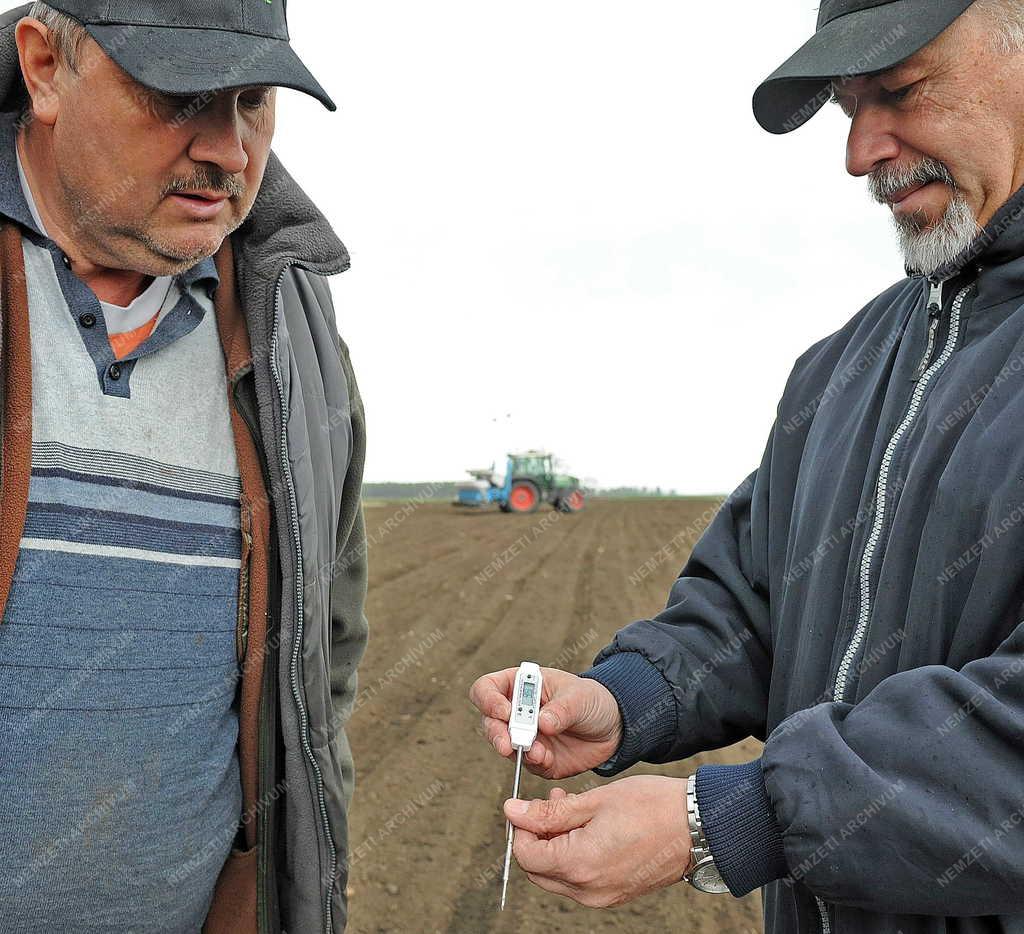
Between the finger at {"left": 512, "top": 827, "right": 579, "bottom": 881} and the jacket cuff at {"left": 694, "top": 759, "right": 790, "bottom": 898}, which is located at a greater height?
the jacket cuff at {"left": 694, "top": 759, "right": 790, "bottom": 898}

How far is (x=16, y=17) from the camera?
6.39 ft

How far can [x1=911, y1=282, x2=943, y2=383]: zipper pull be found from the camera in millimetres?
1577

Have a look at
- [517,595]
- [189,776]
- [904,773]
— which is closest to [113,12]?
[189,776]

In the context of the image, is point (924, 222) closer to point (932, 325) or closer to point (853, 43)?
A: point (932, 325)

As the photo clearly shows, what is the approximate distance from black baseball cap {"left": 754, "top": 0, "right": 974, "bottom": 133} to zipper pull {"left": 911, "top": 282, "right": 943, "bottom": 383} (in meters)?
0.38

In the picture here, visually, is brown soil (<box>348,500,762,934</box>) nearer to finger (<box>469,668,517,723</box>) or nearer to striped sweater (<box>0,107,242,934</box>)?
striped sweater (<box>0,107,242,934</box>)

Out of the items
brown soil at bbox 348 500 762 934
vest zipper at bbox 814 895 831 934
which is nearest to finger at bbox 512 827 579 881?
vest zipper at bbox 814 895 831 934

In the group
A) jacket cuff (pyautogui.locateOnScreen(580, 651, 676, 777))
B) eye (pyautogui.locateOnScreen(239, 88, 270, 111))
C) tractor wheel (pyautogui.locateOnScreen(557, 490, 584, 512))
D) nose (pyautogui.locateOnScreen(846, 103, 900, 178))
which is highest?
eye (pyautogui.locateOnScreen(239, 88, 270, 111))

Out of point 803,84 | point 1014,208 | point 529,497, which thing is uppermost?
point 803,84

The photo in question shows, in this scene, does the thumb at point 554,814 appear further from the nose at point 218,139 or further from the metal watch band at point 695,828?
the nose at point 218,139

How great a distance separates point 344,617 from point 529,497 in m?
22.9

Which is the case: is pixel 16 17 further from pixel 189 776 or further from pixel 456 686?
pixel 456 686

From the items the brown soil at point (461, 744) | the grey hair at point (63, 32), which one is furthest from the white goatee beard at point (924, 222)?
the brown soil at point (461, 744)

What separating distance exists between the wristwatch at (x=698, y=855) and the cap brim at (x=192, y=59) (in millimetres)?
1449
